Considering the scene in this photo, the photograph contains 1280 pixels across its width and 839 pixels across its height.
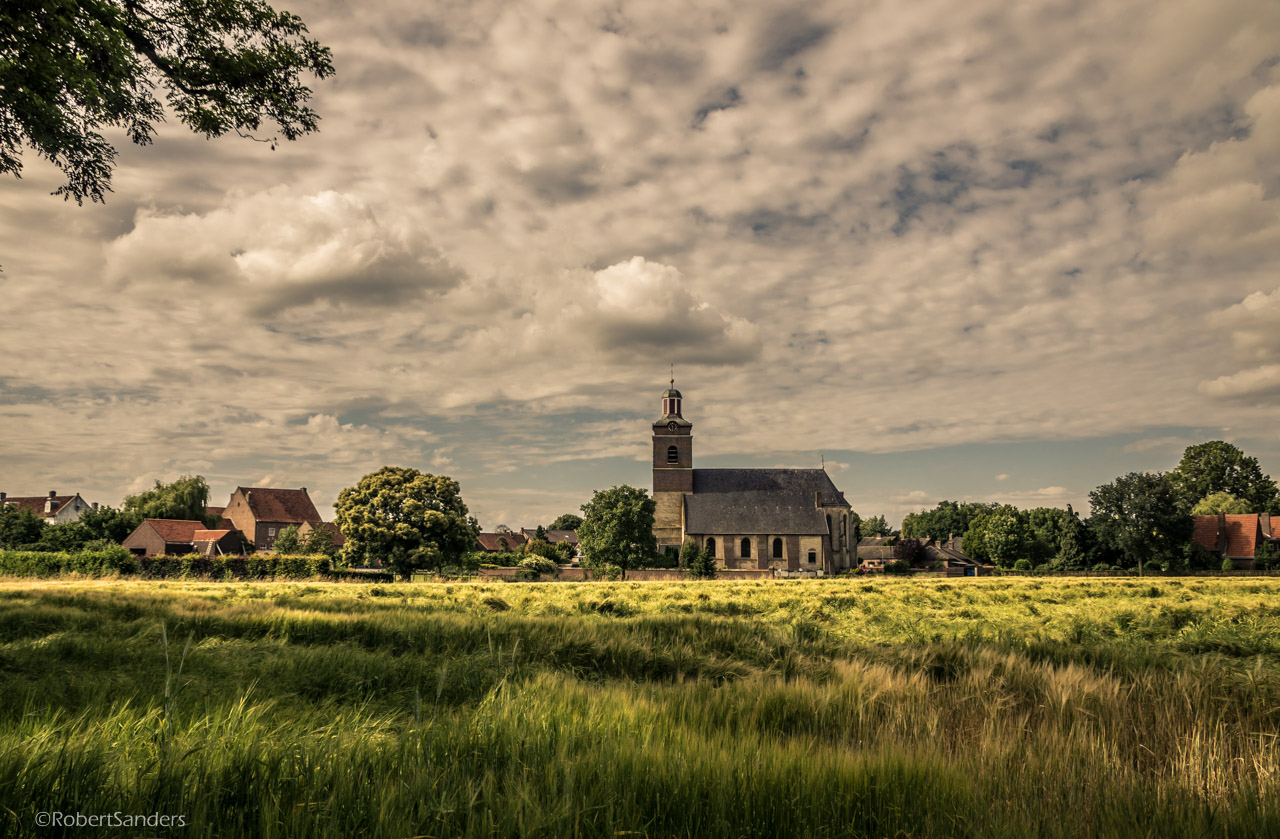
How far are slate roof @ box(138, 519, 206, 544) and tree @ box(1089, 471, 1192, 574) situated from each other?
281 ft

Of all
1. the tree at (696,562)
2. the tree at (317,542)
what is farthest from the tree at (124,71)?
the tree at (317,542)

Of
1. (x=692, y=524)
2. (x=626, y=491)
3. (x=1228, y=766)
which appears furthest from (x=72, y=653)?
(x=692, y=524)

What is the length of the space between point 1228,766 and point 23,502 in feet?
409

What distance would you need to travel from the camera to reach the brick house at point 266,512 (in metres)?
81.9

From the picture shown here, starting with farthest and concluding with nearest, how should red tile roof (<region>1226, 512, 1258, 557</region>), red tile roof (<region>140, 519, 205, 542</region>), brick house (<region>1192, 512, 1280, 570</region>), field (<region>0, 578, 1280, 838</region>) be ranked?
1. red tile roof (<region>1226, 512, 1258, 557</region>)
2. brick house (<region>1192, 512, 1280, 570</region>)
3. red tile roof (<region>140, 519, 205, 542</region>)
4. field (<region>0, 578, 1280, 838</region>)

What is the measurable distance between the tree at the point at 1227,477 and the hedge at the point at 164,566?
98914 millimetres

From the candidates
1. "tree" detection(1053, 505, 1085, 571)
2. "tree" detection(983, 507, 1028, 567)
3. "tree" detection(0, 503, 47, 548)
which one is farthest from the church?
"tree" detection(0, 503, 47, 548)

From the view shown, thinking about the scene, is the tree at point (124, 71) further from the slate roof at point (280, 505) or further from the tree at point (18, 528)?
the slate roof at point (280, 505)

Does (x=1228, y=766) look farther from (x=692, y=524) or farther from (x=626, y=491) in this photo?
(x=692, y=524)

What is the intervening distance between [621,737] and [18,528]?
71.0 metres

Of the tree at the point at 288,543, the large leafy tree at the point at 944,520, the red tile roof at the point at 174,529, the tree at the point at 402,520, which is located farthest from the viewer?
the large leafy tree at the point at 944,520

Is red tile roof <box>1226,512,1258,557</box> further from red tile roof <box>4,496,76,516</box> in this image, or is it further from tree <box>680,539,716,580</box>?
red tile roof <box>4,496,76,516</box>

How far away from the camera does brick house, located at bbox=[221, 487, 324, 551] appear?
269ft

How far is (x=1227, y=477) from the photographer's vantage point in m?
86.6
